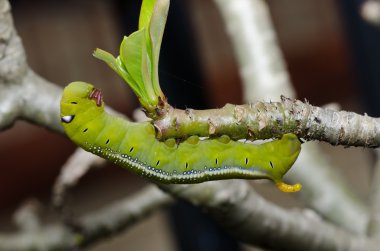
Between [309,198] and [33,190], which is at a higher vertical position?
[309,198]

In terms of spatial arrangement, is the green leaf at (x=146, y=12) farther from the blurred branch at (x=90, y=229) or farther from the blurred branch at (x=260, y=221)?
the blurred branch at (x=90, y=229)

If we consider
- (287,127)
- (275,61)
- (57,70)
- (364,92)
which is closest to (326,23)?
(57,70)

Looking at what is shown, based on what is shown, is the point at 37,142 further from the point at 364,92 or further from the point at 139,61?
the point at 139,61

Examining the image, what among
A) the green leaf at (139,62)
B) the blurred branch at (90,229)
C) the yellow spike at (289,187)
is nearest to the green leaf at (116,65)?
the green leaf at (139,62)

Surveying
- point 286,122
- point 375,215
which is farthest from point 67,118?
point 375,215

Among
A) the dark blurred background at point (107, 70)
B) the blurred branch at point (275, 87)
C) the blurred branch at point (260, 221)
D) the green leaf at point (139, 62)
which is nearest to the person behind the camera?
the green leaf at point (139, 62)

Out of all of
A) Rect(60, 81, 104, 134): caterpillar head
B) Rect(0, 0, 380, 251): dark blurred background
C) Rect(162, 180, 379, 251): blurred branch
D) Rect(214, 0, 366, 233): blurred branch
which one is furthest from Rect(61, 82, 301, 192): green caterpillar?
Rect(0, 0, 380, 251): dark blurred background

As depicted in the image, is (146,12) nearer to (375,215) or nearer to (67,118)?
(67,118)
